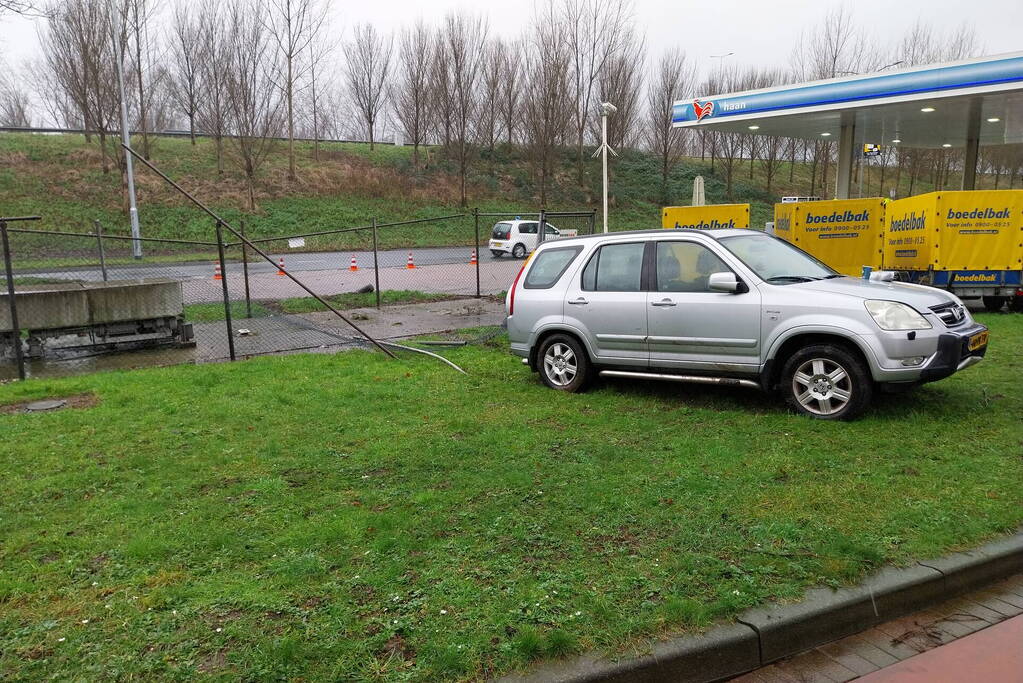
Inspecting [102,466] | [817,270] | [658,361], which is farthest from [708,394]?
[102,466]

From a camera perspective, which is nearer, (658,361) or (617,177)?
(658,361)

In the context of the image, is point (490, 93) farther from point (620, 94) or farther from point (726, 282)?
point (726, 282)

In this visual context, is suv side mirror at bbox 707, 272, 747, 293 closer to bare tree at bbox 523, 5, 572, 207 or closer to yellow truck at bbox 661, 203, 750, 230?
yellow truck at bbox 661, 203, 750, 230

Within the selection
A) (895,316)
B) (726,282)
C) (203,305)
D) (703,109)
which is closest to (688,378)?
(726,282)

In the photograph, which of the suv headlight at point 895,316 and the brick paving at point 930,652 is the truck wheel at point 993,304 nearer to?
the suv headlight at point 895,316

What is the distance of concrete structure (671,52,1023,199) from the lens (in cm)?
1764

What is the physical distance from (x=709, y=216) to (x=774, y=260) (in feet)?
36.0

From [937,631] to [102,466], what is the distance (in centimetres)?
562

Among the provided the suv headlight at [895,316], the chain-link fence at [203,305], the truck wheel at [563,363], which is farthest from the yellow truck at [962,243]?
the truck wheel at [563,363]

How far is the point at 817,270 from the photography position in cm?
745

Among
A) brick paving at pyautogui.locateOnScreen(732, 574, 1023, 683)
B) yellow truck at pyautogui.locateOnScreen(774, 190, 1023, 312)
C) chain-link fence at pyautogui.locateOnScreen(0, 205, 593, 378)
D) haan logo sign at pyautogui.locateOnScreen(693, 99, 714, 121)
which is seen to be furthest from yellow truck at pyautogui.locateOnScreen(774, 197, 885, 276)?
brick paving at pyautogui.locateOnScreen(732, 574, 1023, 683)

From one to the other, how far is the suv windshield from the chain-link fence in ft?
16.0

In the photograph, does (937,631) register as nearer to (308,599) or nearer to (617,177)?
(308,599)

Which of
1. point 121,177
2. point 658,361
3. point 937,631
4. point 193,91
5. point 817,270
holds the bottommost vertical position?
point 937,631
